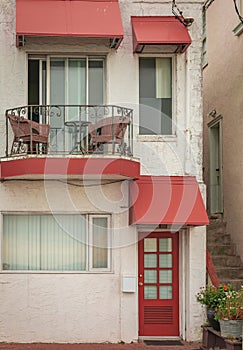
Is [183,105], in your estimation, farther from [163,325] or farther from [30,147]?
[163,325]

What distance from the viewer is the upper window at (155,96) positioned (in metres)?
16.3

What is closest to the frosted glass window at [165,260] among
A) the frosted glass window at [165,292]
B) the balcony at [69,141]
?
the frosted glass window at [165,292]

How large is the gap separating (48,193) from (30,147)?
129 centimetres

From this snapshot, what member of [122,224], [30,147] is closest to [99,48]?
[30,147]

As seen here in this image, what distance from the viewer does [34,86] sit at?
16.2 meters

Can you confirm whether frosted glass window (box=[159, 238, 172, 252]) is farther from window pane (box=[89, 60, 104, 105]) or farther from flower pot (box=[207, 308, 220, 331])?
window pane (box=[89, 60, 104, 105])

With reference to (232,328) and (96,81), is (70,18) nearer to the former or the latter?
(96,81)

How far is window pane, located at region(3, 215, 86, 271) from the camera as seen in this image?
52.4 ft

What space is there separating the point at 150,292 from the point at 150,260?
0.70 metres

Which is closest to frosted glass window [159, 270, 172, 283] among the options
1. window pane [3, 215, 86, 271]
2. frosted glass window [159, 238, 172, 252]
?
frosted glass window [159, 238, 172, 252]

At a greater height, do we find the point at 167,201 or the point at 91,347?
the point at 167,201

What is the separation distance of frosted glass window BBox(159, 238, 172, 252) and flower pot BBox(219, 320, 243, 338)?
9.90 ft

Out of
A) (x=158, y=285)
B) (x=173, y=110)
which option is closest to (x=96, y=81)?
(x=173, y=110)

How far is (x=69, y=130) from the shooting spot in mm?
15945
